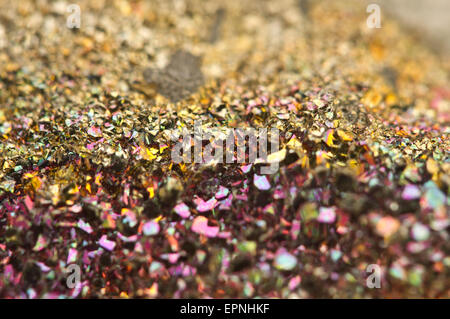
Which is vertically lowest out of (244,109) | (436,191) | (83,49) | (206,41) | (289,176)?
(436,191)

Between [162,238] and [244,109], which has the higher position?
[244,109]

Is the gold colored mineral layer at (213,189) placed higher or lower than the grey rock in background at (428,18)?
lower

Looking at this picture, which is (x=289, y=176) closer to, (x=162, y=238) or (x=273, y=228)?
(x=273, y=228)

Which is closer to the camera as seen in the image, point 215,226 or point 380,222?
point 380,222

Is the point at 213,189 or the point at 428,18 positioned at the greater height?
the point at 428,18

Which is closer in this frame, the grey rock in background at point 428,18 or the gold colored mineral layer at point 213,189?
the gold colored mineral layer at point 213,189

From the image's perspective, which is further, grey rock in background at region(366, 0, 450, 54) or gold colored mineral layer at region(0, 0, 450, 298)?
grey rock in background at region(366, 0, 450, 54)

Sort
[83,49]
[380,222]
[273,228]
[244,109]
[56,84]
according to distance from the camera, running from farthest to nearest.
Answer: [83,49] < [56,84] < [244,109] < [273,228] < [380,222]

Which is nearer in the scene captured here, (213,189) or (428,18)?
(213,189)

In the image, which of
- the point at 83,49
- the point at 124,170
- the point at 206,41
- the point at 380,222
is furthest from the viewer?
the point at 206,41

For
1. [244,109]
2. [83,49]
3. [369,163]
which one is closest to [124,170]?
[244,109]

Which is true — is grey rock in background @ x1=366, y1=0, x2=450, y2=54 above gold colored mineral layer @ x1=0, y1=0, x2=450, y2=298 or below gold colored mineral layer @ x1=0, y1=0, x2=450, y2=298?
above
